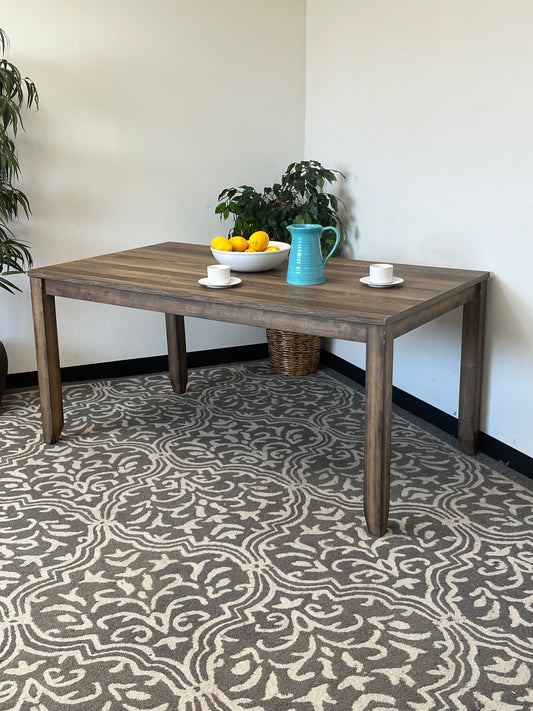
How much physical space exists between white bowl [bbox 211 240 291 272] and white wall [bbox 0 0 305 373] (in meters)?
1.19

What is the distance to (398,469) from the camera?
2945 millimetres

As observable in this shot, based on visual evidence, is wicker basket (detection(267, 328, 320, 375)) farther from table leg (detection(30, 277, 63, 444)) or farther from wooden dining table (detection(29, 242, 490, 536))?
table leg (detection(30, 277, 63, 444))

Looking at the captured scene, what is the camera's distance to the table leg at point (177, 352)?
3760 millimetres

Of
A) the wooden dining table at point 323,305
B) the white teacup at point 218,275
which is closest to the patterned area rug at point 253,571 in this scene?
the wooden dining table at point 323,305

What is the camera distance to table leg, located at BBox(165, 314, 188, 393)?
12.3 feet

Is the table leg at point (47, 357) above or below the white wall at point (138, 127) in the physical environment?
below

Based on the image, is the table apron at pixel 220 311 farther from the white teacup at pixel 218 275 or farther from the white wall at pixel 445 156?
the white wall at pixel 445 156

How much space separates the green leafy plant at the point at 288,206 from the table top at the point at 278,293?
60 centimetres

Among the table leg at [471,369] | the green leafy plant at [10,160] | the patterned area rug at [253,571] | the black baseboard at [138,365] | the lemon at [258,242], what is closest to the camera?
the patterned area rug at [253,571]

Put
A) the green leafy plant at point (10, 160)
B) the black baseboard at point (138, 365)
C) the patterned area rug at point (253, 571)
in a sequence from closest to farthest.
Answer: the patterned area rug at point (253, 571)
the green leafy plant at point (10, 160)
the black baseboard at point (138, 365)

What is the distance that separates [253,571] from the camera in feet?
7.48

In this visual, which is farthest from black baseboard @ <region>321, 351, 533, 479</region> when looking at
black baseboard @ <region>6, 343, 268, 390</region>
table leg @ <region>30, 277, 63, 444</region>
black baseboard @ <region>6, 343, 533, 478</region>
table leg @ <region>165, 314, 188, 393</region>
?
table leg @ <region>30, 277, 63, 444</region>

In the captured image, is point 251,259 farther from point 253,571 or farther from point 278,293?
point 253,571

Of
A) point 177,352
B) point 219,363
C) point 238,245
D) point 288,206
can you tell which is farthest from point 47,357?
point 288,206
